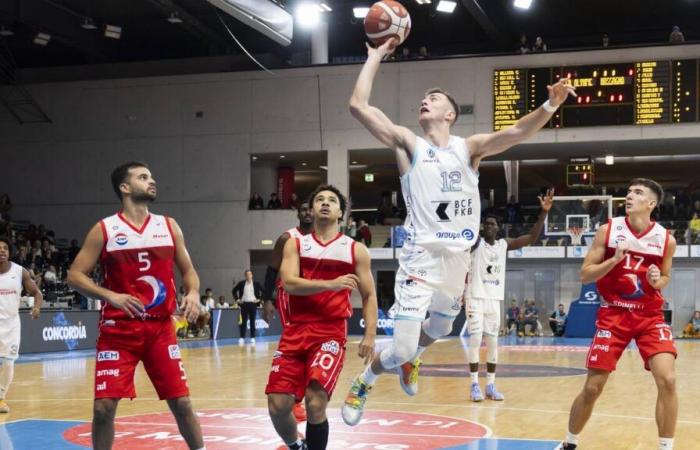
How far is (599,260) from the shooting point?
744cm

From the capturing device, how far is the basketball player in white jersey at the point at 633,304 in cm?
714

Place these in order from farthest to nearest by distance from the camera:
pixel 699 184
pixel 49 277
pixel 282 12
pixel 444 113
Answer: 1. pixel 699 184
2. pixel 49 277
3. pixel 282 12
4. pixel 444 113

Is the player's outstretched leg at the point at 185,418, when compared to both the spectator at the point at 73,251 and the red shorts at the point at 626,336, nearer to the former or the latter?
the red shorts at the point at 626,336

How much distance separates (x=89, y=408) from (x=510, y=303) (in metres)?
24.1

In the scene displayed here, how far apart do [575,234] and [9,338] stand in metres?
21.6

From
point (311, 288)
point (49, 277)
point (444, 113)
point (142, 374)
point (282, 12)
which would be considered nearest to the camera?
point (311, 288)

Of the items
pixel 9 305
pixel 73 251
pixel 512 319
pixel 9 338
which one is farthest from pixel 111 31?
pixel 9 338

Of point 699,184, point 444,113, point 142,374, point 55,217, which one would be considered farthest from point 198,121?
point 444,113

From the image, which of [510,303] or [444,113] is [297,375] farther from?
[510,303]

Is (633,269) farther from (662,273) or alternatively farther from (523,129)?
(523,129)

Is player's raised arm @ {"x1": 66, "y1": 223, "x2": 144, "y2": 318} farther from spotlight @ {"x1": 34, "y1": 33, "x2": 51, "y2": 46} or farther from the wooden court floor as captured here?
spotlight @ {"x1": 34, "y1": 33, "x2": 51, "y2": 46}

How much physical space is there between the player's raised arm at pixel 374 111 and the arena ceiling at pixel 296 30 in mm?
24305

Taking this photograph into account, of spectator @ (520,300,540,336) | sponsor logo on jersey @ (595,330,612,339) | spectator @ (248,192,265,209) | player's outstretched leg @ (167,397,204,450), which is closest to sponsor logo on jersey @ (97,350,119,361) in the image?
player's outstretched leg @ (167,397,204,450)

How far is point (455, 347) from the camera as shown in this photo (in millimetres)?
24125
